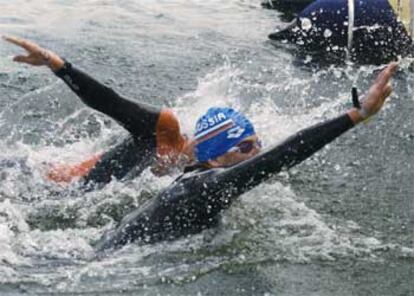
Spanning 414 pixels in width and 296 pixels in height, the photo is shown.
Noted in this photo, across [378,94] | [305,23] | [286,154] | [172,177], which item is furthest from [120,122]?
[305,23]

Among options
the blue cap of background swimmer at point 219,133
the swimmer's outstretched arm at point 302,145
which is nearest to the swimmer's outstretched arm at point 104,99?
the blue cap of background swimmer at point 219,133

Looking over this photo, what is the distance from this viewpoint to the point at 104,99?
568 cm

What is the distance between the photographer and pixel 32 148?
713 cm

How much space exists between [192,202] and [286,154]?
0.69 m

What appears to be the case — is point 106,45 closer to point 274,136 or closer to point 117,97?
point 274,136

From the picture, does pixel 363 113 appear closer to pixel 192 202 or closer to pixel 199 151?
pixel 192 202

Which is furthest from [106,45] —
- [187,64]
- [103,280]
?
[103,280]

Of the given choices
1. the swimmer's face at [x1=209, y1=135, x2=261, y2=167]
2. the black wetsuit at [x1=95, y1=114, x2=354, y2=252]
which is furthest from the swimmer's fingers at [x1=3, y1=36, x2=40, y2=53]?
the swimmer's face at [x1=209, y1=135, x2=261, y2=167]

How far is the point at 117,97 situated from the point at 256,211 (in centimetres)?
121

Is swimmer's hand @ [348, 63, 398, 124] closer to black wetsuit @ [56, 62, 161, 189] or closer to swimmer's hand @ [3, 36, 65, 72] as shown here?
black wetsuit @ [56, 62, 161, 189]

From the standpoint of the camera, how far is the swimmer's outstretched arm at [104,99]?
5.43m

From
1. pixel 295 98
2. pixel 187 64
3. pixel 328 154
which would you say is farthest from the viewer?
pixel 187 64

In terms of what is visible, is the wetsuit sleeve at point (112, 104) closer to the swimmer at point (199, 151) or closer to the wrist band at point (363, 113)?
the swimmer at point (199, 151)

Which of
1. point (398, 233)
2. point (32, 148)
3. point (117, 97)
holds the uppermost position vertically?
point (117, 97)
